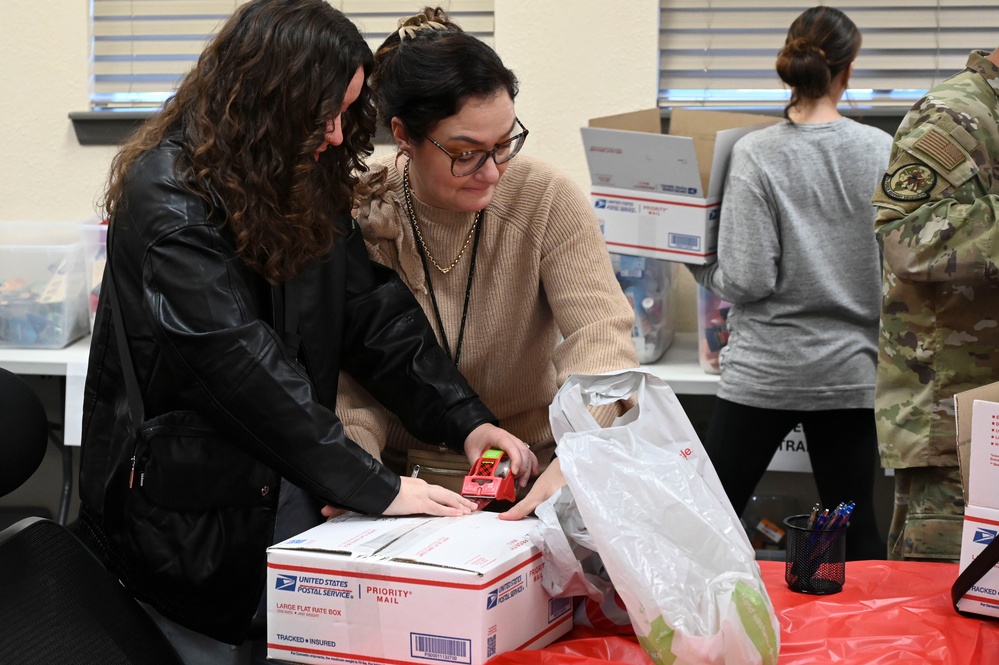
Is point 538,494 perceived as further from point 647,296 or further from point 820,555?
point 647,296

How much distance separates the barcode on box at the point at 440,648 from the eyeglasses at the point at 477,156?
0.69m

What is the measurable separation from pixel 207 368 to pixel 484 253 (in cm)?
52

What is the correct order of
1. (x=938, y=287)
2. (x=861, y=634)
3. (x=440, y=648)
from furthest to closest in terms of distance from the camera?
(x=938, y=287) < (x=861, y=634) < (x=440, y=648)

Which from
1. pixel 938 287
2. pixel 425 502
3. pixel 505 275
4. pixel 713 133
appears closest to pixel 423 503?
pixel 425 502

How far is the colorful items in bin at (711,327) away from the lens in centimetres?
270

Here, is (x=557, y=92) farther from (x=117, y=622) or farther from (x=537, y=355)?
(x=117, y=622)

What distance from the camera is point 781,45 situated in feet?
10.4

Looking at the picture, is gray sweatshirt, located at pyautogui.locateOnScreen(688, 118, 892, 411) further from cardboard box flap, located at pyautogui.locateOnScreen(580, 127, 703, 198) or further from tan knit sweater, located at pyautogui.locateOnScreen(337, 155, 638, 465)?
tan knit sweater, located at pyautogui.locateOnScreen(337, 155, 638, 465)

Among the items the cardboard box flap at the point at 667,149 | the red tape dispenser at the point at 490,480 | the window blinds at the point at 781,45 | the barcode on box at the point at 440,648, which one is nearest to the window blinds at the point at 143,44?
the window blinds at the point at 781,45

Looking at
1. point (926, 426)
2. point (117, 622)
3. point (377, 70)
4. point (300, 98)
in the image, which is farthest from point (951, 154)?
point (117, 622)

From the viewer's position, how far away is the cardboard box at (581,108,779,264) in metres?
2.45

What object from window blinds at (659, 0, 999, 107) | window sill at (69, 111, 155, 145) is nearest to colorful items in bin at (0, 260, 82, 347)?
window sill at (69, 111, 155, 145)

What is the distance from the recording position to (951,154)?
5.39ft

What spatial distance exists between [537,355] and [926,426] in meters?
0.67
